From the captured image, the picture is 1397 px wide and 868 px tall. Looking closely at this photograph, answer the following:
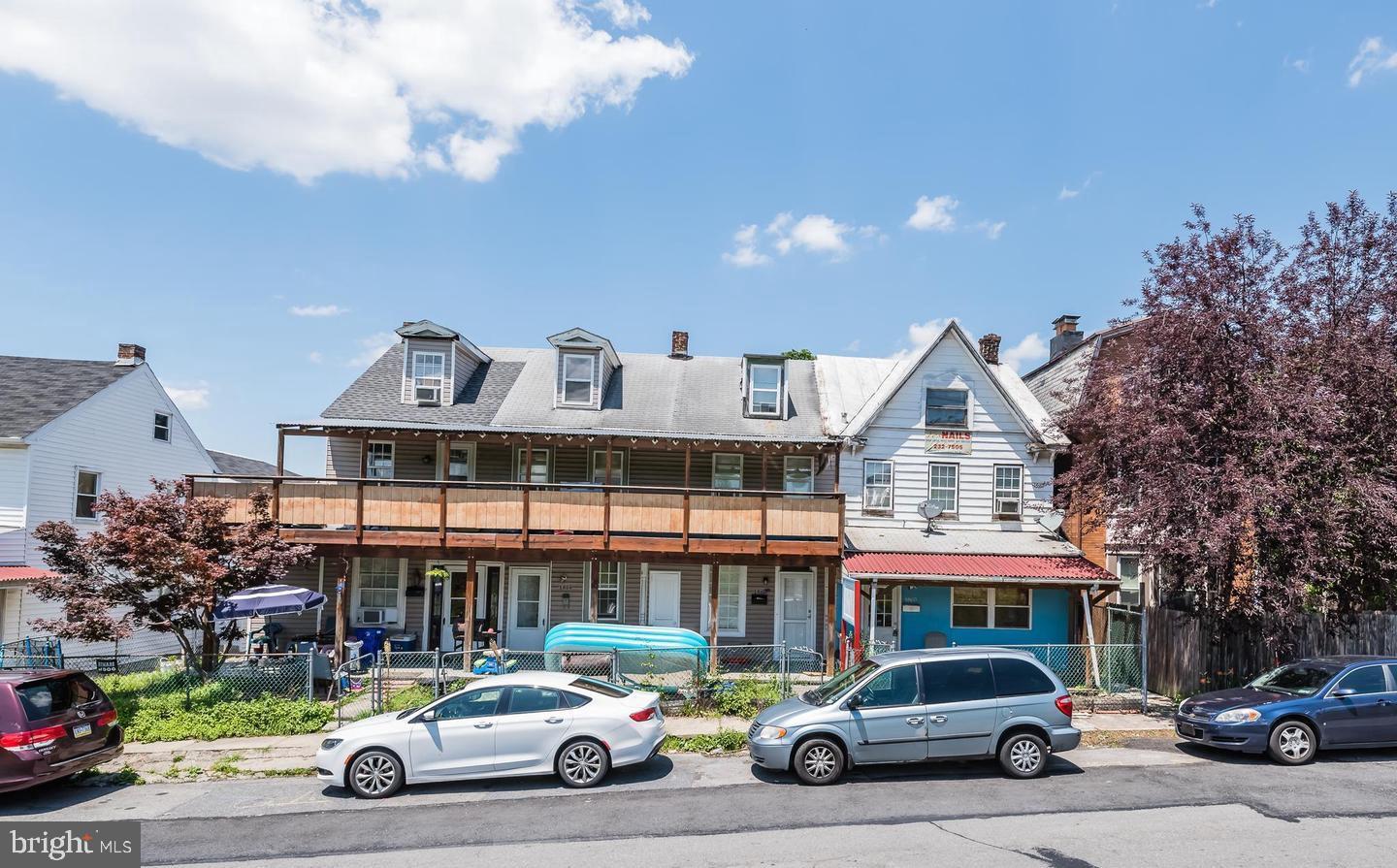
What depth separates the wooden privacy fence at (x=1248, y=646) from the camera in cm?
1516

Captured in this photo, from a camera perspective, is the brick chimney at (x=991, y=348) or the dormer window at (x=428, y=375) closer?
the dormer window at (x=428, y=375)

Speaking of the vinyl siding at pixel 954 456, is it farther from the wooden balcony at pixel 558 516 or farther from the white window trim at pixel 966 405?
the wooden balcony at pixel 558 516

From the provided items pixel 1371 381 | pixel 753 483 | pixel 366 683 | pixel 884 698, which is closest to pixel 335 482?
pixel 366 683

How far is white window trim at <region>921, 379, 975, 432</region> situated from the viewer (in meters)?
21.0

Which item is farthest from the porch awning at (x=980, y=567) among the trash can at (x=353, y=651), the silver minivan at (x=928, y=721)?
the trash can at (x=353, y=651)

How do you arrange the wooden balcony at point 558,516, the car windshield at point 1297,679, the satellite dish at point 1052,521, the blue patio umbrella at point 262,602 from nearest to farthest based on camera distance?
A: the car windshield at point 1297,679 → the blue patio umbrella at point 262,602 → the wooden balcony at point 558,516 → the satellite dish at point 1052,521

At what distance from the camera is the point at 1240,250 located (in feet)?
48.9

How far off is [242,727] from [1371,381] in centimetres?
2023

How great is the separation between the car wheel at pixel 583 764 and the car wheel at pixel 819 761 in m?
2.56

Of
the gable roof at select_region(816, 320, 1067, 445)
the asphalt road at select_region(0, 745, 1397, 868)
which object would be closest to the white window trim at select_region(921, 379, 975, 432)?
the gable roof at select_region(816, 320, 1067, 445)

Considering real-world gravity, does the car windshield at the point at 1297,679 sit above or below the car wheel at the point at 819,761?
above

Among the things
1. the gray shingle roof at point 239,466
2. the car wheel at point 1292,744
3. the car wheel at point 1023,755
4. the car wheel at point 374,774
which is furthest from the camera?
the gray shingle roof at point 239,466

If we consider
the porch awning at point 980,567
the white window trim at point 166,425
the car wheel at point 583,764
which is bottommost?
the car wheel at point 583,764

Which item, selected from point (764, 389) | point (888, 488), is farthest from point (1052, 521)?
point (764, 389)
